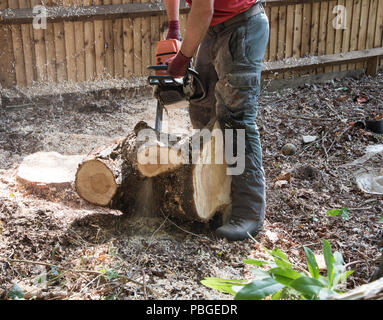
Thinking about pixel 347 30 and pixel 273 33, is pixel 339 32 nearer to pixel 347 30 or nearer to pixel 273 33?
pixel 347 30

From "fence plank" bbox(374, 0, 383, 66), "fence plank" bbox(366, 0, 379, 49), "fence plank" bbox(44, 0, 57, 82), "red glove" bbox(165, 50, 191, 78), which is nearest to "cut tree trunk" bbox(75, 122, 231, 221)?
"red glove" bbox(165, 50, 191, 78)

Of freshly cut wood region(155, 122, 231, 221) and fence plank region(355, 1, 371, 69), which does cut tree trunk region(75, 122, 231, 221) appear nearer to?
freshly cut wood region(155, 122, 231, 221)

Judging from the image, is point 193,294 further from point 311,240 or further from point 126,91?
point 126,91

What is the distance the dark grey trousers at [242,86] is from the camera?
2.88 m

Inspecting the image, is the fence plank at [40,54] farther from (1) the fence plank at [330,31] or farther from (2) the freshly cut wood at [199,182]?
(1) the fence plank at [330,31]

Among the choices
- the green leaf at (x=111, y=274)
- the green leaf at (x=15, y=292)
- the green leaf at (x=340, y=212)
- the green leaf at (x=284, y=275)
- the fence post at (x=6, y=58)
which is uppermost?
the fence post at (x=6, y=58)

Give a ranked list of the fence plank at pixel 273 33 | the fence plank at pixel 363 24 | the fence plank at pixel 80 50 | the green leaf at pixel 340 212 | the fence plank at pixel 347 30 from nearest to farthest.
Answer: the green leaf at pixel 340 212, the fence plank at pixel 80 50, the fence plank at pixel 273 33, the fence plank at pixel 347 30, the fence plank at pixel 363 24

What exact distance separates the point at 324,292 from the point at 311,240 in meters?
1.35

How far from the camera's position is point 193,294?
2.30 metres

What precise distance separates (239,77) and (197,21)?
18.4 inches

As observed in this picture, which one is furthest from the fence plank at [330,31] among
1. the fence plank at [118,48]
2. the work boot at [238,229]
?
the work boot at [238,229]

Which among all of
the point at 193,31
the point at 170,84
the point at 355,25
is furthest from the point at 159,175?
the point at 355,25

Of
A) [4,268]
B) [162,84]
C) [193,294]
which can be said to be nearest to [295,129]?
[162,84]

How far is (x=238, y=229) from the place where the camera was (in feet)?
9.75
